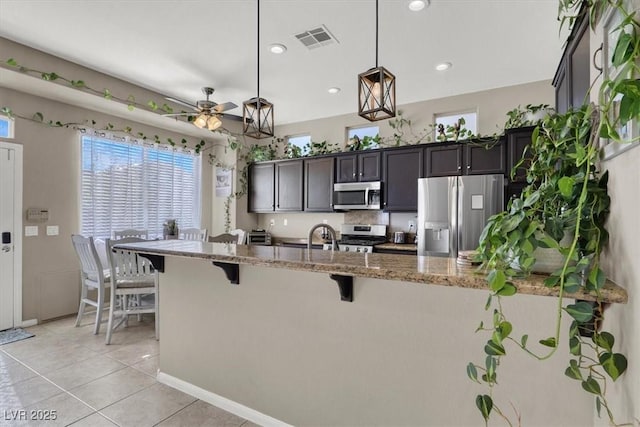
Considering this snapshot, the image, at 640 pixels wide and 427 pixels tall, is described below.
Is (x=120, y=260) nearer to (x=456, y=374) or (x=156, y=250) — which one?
(x=156, y=250)

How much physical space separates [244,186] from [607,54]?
564 cm

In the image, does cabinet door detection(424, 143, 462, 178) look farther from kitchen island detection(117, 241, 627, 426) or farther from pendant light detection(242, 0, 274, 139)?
kitchen island detection(117, 241, 627, 426)

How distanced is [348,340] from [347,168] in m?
3.67

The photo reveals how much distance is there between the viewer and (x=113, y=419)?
2.11 m

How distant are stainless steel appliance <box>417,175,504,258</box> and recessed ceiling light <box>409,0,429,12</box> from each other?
1.94 meters

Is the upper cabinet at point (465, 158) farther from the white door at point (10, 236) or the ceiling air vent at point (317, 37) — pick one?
the white door at point (10, 236)

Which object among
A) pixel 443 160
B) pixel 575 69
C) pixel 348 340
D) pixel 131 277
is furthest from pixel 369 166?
pixel 348 340

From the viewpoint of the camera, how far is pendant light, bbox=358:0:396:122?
1984 millimetres

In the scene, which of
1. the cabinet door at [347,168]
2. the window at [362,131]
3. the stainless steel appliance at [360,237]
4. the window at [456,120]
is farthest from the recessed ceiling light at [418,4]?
the stainless steel appliance at [360,237]

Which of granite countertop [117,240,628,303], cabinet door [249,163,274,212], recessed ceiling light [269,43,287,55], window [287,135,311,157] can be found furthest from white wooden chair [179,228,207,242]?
granite countertop [117,240,628,303]

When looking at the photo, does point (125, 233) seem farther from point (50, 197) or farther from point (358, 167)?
point (358, 167)

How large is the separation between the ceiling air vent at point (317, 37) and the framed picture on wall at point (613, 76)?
2521 mm

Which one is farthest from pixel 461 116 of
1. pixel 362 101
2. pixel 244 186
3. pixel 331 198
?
pixel 244 186

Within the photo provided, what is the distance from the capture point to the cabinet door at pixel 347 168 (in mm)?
5051
